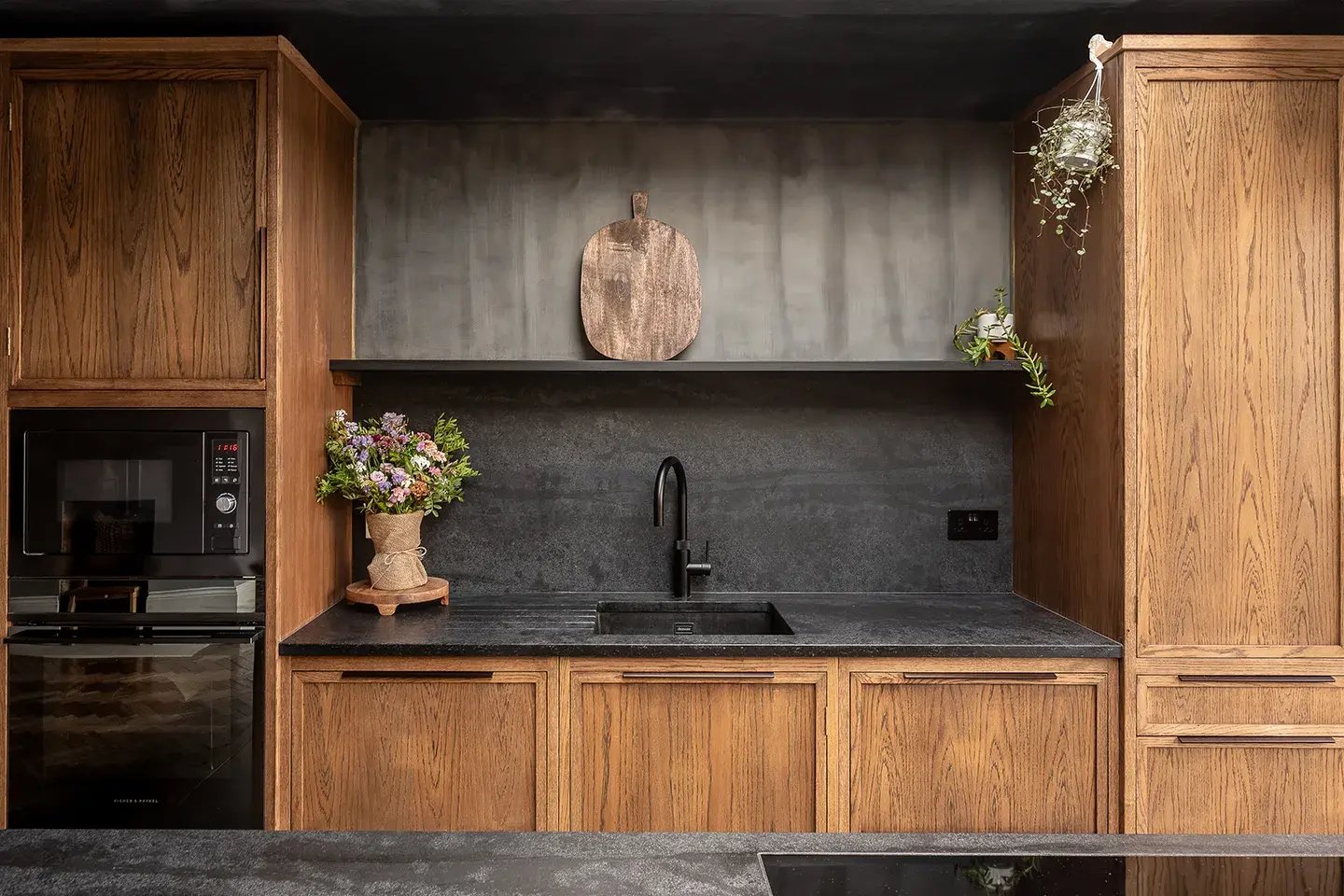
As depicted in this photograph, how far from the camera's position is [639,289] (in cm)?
272

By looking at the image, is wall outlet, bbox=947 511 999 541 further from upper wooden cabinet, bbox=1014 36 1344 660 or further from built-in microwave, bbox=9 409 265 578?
built-in microwave, bbox=9 409 265 578

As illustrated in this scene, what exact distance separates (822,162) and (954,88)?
0.43 m

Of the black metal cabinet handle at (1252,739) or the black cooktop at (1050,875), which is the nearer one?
the black cooktop at (1050,875)

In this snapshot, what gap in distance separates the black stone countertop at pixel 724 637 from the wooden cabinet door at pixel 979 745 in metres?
0.05

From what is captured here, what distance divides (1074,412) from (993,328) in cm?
39

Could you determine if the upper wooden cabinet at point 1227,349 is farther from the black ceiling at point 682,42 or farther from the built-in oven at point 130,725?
→ the built-in oven at point 130,725

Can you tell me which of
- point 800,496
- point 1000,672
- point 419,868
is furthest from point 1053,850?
point 800,496

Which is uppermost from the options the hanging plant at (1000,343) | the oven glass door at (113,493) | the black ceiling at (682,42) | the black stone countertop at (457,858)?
the black ceiling at (682,42)

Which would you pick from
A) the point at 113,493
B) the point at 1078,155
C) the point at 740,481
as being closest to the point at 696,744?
the point at 740,481

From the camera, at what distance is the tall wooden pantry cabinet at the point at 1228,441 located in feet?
6.81

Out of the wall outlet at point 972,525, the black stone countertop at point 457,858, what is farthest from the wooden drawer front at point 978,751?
the black stone countertop at point 457,858

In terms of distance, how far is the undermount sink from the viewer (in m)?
2.68

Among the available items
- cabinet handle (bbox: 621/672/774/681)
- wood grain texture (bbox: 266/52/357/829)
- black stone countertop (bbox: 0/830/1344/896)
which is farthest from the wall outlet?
wood grain texture (bbox: 266/52/357/829)

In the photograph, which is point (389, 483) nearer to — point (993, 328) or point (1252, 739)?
point (993, 328)
